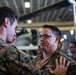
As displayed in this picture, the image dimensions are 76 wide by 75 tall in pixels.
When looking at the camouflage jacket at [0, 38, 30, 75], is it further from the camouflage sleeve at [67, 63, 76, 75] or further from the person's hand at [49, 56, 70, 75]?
the camouflage sleeve at [67, 63, 76, 75]

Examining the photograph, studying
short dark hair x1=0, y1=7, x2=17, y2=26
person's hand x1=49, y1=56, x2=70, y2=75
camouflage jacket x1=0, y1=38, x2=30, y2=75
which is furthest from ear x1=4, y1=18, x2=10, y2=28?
person's hand x1=49, y1=56, x2=70, y2=75

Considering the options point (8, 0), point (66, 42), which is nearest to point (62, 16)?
point (66, 42)

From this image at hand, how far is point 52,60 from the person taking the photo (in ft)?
6.84

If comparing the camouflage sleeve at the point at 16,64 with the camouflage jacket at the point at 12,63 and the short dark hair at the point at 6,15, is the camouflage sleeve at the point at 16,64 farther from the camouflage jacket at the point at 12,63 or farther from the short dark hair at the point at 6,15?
the short dark hair at the point at 6,15

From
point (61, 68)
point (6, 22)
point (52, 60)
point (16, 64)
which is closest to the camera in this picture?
point (16, 64)

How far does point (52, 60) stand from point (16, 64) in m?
0.81

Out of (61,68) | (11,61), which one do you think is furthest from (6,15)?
(61,68)

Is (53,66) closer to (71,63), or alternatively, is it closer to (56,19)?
(71,63)

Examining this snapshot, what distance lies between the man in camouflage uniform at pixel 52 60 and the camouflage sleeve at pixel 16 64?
0.06m

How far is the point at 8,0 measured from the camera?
7652 mm

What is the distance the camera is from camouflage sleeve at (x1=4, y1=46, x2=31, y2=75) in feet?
4.35

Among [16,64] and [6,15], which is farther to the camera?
[6,15]

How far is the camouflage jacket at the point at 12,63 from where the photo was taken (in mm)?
1326

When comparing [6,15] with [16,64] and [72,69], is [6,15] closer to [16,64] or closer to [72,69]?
[16,64]
